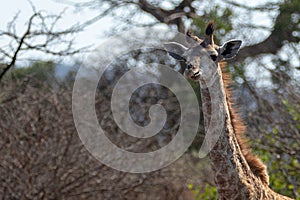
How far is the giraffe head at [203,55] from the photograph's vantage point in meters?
3.53

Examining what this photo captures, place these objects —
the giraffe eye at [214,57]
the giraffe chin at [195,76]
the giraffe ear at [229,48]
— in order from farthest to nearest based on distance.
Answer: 1. the giraffe ear at [229,48]
2. the giraffe eye at [214,57]
3. the giraffe chin at [195,76]

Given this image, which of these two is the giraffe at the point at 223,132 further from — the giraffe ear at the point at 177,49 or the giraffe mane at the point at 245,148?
the giraffe ear at the point at 177,49

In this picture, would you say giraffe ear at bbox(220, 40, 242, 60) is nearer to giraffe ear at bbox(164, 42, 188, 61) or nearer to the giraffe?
the giraffe

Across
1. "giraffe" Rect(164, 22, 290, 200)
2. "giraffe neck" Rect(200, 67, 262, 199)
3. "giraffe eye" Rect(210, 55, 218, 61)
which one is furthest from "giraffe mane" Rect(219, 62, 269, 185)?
"giraffe eye" Rect(210, 55, 218, 61)

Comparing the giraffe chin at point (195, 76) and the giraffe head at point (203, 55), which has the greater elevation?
the giraffe head at point (203, 55)

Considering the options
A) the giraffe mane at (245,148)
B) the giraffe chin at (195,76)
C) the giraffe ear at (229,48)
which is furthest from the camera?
the giraffe ear at (229,48)

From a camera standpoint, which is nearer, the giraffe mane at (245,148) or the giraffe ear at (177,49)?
the giraffe mane at (245,148)

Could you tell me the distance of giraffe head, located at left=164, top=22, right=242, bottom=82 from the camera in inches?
139

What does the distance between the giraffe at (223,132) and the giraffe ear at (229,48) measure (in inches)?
1.2

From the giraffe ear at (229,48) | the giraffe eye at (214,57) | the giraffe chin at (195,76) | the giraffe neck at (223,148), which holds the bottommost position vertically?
the giraffe neck at (223,148)

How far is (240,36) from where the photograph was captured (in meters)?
9.04

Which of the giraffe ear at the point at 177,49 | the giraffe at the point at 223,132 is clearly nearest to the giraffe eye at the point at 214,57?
the giraffe at the point at 223,132

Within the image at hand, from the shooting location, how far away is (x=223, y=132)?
3664mm

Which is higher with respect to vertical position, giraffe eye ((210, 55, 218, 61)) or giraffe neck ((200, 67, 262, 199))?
giraffe eye ((210, 55, 218, 61))
